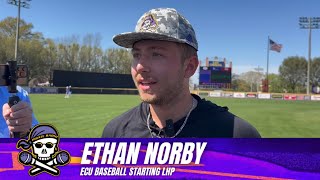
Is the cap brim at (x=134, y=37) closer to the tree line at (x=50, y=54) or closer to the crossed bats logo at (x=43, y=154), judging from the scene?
Answer: the crossed bats logo at (x=43, y=154)

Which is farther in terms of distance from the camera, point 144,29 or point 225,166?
point 144,29

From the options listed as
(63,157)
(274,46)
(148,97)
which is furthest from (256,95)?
(63,157)

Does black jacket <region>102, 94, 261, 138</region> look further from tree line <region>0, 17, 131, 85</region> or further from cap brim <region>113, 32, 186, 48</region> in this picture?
tree line <region>0, 17, 131, 85</region>

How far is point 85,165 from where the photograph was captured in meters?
1.90

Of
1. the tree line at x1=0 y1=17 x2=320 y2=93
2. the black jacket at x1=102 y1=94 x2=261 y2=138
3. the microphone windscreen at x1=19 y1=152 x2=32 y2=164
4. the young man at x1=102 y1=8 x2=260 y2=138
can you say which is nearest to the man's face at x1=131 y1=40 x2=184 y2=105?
the young man at x1=102 y1=8 x2=260 y2=138

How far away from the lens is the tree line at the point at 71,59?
58812 mm

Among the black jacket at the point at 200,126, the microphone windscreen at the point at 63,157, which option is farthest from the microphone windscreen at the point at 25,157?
the black jacket at the point at 200,126

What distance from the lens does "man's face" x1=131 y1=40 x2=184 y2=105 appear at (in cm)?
207

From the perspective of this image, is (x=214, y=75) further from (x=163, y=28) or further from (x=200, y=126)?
(x=163, y=28)

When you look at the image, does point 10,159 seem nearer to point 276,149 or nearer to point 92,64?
point 276,149

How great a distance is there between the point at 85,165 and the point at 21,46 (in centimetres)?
6212

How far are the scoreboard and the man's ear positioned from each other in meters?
56.4

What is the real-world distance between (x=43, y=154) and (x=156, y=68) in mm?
766

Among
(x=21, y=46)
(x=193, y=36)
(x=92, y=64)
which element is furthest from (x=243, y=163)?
(x=92, y=64)
